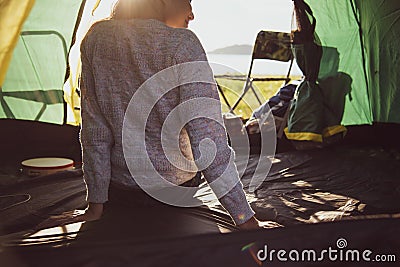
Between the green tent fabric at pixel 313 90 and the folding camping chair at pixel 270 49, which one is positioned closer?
the green tent fabric at pixel 313 90

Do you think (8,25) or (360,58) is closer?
(8,25)

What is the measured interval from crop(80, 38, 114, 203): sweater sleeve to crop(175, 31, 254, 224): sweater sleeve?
0.86 feet

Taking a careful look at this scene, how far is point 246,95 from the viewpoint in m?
4.90

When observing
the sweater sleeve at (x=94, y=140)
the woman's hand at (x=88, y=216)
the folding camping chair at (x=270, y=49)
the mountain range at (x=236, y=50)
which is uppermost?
the sweater sleeve at (x=94, y=140)

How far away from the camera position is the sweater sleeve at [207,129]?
1574 millimetres

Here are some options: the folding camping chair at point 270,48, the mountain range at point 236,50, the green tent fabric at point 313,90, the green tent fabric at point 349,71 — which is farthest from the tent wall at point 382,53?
the mountain range at point 236,50

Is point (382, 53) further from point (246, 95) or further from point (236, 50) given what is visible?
point (236, 50)

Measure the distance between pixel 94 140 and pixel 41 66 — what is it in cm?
211


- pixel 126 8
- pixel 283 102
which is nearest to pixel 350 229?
pixel 126 8

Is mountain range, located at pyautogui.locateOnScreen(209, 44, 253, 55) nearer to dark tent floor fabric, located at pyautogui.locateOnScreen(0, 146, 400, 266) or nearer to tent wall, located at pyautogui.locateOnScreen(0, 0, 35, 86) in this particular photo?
dark tent floor fabric, located at pyautogui.locateOnScreen(0, 146, 400, 266)

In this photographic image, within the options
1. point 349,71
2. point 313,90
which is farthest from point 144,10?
point 349,71

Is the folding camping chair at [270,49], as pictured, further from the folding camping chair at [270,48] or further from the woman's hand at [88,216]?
the woman's hand at [88,216]

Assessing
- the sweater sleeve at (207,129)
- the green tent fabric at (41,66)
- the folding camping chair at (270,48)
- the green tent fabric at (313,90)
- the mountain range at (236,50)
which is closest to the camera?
the sweater sleeve at (207,129)

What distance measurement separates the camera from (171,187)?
1701 millimetres
